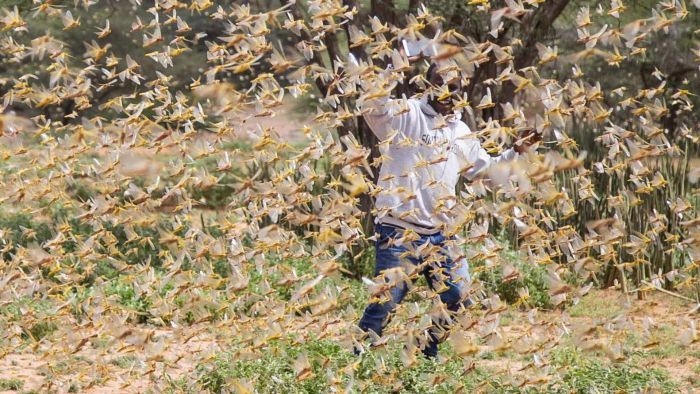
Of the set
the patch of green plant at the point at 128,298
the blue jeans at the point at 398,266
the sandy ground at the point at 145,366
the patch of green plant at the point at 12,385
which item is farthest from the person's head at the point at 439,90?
the patch of green plant at the point at 128,298

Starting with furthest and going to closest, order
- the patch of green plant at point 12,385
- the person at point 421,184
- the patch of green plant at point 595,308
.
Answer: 1. the patch of green plant at point 595,308
2. the patch of green plant at point 12,385
3. the person at point 421,184

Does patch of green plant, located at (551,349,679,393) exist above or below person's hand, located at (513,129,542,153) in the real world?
below

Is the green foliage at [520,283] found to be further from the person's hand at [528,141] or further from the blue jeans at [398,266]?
the person's hand at [528,141]

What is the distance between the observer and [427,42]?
13.6 ft

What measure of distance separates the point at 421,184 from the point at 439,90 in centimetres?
50

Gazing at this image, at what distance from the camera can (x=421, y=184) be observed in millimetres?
4844

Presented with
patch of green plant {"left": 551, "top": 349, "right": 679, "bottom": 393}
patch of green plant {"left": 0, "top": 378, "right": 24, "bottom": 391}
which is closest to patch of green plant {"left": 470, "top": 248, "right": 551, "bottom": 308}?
patch of green plant {"left": 551, "top": 349, "right": 679, "bottom": 393}

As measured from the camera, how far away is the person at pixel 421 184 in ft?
14.9

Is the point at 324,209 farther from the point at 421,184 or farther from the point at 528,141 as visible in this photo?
the point at 528,141

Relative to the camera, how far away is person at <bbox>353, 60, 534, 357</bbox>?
455 centimetres

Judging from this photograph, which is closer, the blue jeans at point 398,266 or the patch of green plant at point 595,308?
the blue jeans at point 398,266

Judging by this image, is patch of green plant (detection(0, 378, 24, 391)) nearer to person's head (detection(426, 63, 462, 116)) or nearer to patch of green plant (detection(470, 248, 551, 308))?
person's head (detection(426, 63, 462, 116))

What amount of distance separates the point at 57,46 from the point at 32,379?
2235 millimetres

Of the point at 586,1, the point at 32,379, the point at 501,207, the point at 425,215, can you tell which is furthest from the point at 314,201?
the point at 586,1
